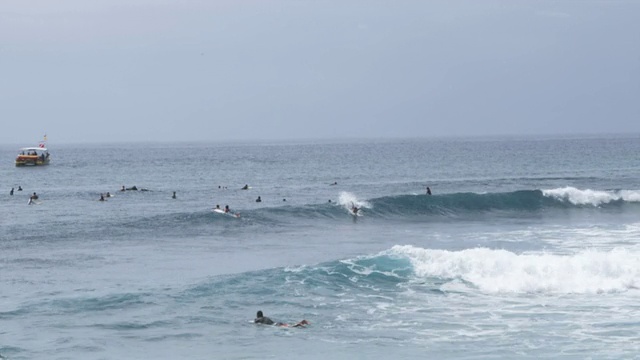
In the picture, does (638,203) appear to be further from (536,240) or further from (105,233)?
(105,233)

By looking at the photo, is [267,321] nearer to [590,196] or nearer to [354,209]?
[354,209]

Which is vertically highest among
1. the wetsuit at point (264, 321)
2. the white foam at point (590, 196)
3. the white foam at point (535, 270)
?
the white foam at point (590, 196)

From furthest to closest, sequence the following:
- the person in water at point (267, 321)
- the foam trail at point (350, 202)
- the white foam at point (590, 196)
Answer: the white foam at point (590, 196)
the foam trail at point (350, 202)
the person in water at point (267, 321)

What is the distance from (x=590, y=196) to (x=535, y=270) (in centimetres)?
3624

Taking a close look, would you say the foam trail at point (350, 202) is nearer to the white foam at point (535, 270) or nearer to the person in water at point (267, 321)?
the white foam at point (535, 270)

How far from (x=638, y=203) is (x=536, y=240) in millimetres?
24544

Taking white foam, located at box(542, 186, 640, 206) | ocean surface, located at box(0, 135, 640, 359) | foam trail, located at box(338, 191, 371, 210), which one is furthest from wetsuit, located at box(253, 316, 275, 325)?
white foam, located at box(542, 186, 640, 206)

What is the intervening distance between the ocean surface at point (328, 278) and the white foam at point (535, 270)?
8 cm

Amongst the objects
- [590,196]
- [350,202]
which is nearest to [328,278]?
[350,202]

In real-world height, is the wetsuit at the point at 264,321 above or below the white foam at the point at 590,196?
below

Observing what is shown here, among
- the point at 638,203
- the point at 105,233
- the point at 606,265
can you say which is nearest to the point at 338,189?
the point at 638,203

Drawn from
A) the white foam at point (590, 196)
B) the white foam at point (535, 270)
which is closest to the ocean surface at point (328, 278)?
the white foam at point (535, 270)

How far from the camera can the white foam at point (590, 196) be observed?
65750 mm

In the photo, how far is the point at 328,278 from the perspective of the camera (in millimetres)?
33344
